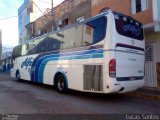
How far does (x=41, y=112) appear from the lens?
7.57m

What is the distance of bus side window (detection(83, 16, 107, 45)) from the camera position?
9062 millimetres

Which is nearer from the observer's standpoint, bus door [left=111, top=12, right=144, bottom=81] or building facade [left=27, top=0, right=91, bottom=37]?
bus door [left=111, top=12, right=144, bottom=81]

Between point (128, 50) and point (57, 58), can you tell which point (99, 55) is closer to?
point (128, 50)

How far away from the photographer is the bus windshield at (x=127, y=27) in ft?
30.1

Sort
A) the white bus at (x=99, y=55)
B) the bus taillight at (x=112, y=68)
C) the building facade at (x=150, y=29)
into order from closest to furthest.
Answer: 1. the bus taillight at (x=112, y=68)
2. the white bus at (x=99, y=55)
3. the building facade at (x=150, y=29)

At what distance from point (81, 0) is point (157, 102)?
13.1 meters

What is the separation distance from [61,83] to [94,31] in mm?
3406

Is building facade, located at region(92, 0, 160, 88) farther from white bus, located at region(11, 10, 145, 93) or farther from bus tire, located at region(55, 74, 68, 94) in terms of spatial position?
bus tire, located at region(55, 74, 68, 94)

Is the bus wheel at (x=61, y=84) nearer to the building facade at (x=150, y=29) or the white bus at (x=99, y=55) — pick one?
the white bus at (x=99, y=55)

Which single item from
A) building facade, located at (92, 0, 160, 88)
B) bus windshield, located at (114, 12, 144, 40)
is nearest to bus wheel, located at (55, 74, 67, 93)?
bus windshield, located at (114, 12, 144, 40)

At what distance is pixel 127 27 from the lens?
9.59 m

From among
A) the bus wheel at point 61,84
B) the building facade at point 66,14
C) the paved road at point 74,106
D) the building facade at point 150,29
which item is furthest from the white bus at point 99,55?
the building facade at point 66,14

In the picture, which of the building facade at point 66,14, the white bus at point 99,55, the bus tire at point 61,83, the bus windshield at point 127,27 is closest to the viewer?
the white bus at point 99,55

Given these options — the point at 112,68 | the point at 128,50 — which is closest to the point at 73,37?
the point at 128,50
